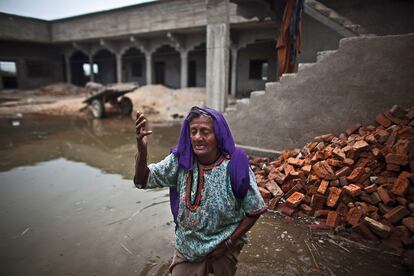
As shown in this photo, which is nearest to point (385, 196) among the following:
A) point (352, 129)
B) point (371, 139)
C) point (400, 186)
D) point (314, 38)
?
point (400, 186)

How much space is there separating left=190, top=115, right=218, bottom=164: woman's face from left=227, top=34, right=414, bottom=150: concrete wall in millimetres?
3173

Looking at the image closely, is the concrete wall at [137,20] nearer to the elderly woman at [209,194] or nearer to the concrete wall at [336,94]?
the concrete wall at [336,94]

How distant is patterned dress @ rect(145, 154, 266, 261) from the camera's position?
59.0 inches

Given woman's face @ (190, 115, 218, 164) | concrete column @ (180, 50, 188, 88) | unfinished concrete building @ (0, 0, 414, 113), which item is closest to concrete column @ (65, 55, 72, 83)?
unfinished concrete building @ (0, 0, 414, 113)

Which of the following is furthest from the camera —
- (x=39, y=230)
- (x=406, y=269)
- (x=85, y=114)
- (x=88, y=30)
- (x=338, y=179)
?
(x=88, y=30)

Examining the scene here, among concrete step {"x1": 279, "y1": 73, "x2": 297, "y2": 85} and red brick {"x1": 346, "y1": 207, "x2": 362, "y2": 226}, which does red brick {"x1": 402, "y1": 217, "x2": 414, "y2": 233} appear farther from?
concrete step {"x1": 279, "y1": 73, "x2": 297, "y2": 85}

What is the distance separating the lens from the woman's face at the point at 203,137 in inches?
59.0

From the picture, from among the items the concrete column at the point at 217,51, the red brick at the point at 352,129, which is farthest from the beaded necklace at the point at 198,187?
the concrete column at the point at 217,51

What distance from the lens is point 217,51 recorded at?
5844mm

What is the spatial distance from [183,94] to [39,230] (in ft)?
37.3

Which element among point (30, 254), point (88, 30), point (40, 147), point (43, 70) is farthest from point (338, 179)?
point (43, 70)

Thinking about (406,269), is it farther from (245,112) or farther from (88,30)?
(88,30)

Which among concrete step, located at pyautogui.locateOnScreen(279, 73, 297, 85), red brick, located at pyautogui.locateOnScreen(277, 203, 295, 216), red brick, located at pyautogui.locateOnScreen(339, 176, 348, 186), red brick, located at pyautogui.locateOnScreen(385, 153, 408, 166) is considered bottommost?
red brick, located at pyautogui.locateOnScreen(277, 203, 295, 216)

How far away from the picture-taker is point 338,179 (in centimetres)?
329
